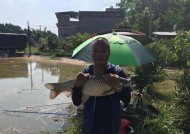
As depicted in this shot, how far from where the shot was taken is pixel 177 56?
23.8 feet

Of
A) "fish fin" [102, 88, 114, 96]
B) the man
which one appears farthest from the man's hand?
"fish fin" [102, 88, 114, 96]

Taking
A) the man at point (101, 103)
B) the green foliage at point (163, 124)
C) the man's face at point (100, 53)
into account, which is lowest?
the green foliage at point (163, 124)

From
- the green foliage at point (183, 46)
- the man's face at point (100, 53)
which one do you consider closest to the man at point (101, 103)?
the man's face at point (100, 53)

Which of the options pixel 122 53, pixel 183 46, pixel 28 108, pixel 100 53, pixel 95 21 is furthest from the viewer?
pixel 95 21

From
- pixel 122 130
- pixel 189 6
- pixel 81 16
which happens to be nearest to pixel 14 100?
pixel 122 130

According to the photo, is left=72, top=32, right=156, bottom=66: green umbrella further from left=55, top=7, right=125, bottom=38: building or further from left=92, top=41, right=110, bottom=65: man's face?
left=55, top=7, right=125, bottom=38: building

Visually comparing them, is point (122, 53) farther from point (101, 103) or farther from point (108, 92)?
point (108, 92)

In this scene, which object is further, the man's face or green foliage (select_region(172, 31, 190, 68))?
green foliage (select_region(172, 31, 190, 68))

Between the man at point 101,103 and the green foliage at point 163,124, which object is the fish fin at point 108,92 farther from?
the green foliage at point 163,124

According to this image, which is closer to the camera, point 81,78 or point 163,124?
point 81,78

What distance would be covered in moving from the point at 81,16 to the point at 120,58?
132 ft

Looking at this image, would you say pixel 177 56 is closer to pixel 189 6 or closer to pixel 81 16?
pixel 189 6

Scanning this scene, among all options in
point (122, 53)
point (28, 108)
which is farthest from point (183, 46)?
point (28, 108)

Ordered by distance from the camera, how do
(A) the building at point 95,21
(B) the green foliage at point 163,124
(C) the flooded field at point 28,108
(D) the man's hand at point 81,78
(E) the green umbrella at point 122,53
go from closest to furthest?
(D) the man's hand at point 81,78 → (B) the green foliage at point 163,124 → (E) the green umbrella at point 122,53 → (C) the flooded field at point 28,108 → (A) the building at point 95,21
